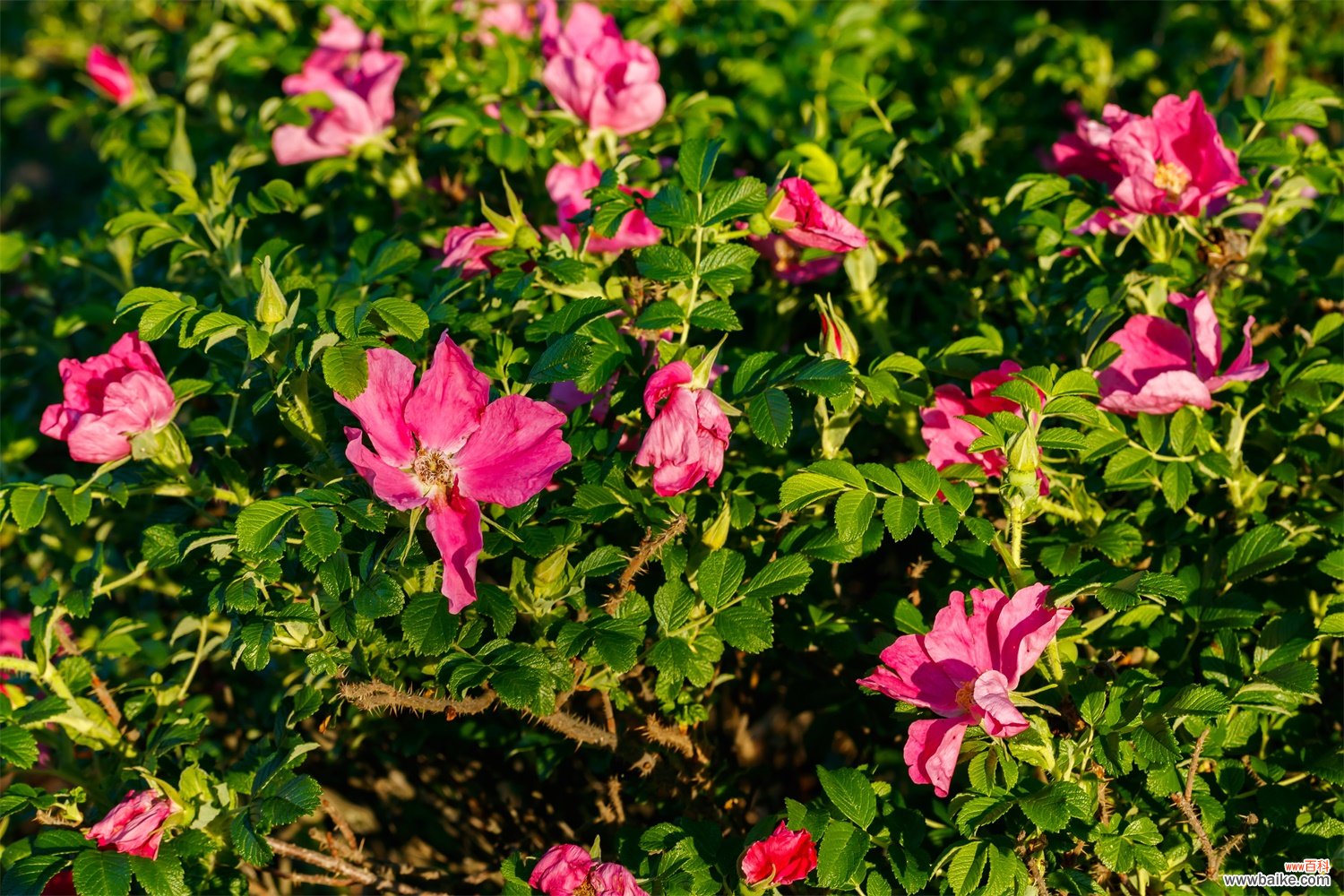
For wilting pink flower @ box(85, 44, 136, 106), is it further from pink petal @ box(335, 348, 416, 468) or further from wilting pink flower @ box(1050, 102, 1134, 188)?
wilting pink flower @ box(1050, 102, 1134, 188)

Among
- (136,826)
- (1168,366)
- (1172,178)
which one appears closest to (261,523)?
(136,826)

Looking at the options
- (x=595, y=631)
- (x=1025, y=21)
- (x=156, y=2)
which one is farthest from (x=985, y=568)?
(x=156, y=2)

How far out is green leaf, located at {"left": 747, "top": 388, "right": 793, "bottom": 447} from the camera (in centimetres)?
126

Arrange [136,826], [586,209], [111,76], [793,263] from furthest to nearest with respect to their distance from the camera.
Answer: [111,76]
[793,263]
[586,209]
[136,826]

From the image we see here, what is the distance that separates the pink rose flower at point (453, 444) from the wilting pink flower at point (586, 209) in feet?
0.91

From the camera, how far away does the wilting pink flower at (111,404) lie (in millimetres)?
1406

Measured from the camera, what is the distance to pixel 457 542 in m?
1.26

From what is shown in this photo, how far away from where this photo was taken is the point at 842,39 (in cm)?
251

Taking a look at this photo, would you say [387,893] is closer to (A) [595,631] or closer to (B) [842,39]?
(A) [595,631]

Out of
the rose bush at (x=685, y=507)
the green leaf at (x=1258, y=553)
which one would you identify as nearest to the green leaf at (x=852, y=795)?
the rose bush at (x=685, y=507)

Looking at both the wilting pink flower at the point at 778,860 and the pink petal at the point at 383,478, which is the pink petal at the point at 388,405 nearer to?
the pink petal at the point at 383,478

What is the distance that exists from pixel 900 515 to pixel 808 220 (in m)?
0.42

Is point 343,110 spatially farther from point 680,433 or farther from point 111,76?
point 680,433

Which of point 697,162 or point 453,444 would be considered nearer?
point 453,444
